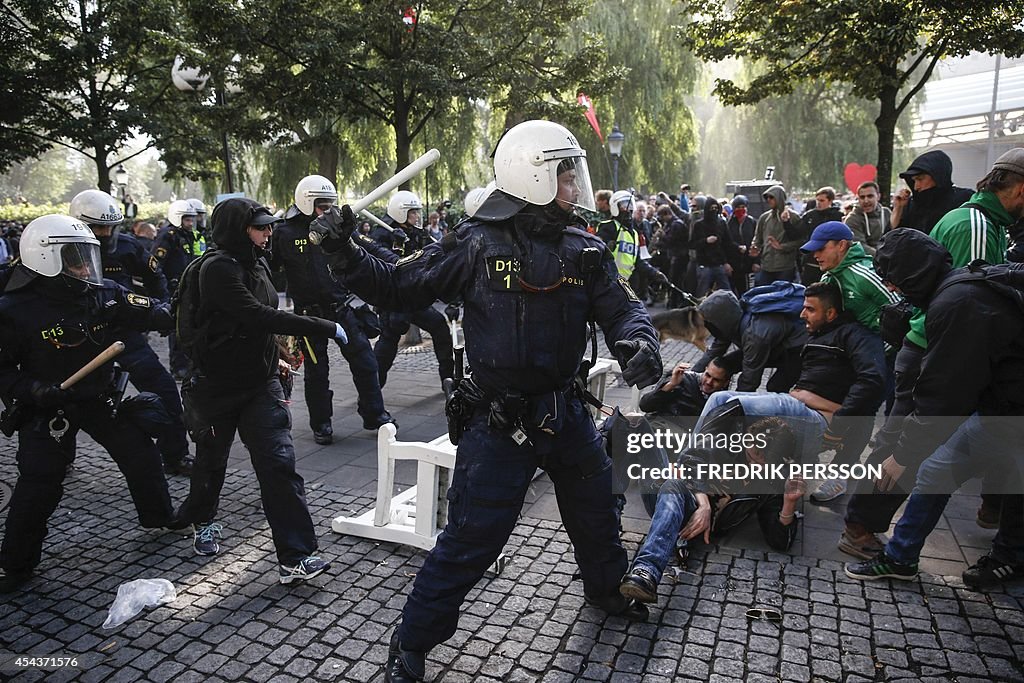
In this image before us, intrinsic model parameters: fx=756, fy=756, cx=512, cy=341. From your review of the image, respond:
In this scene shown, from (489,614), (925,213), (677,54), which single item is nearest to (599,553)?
(489,614)

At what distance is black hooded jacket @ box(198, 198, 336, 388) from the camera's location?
12.4ft

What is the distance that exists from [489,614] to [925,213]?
4.06 m

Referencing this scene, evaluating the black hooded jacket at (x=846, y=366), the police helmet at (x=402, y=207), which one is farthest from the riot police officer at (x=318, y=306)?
the black hooded jacket at (x=846, y=366)

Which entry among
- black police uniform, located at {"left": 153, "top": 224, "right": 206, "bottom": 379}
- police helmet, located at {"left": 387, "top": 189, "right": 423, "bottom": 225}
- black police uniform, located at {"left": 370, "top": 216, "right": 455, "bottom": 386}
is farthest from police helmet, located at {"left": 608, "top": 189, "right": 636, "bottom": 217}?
black police uniform, located at {"left": 153, "top": 224, "right": 206, "bottom": 379}

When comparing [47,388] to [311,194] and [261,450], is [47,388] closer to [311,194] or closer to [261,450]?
[261,450]

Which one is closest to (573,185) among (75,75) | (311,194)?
(311,194)

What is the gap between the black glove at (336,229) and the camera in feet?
9.32

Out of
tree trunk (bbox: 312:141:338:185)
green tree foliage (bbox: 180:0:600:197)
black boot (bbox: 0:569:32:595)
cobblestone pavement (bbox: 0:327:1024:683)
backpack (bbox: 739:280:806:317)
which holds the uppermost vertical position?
green tree foliage (bbox: 180:0:600:197)

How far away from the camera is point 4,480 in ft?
18.0

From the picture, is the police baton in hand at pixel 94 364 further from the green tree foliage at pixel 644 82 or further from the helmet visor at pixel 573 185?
the green tree foliage at pixel 644 82

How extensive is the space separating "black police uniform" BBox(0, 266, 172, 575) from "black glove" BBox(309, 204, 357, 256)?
6.29 feet

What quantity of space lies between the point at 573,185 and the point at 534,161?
0.70 ft

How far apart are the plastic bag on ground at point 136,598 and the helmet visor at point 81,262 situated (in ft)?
5.22

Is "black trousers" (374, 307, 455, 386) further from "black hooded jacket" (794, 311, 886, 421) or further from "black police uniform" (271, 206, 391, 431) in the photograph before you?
"black hooded jacket" (794, 311, 886, 421)
